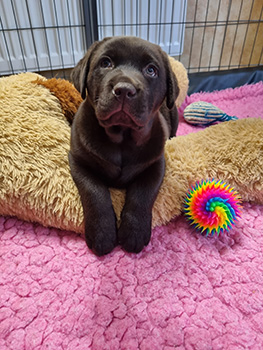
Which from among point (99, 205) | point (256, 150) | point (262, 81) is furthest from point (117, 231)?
point (262, 81)

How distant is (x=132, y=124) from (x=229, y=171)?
57 centimetres

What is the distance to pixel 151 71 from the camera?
1.07m

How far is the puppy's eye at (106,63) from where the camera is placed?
3.45 ft

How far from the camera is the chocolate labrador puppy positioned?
0.96 metres

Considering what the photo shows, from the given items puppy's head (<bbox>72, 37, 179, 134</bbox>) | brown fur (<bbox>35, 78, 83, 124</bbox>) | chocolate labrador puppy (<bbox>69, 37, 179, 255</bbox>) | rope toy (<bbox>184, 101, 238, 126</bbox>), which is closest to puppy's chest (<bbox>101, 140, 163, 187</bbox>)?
chocolate labrador puppy (<bbox>69, 37, 179, 255</bbox>)

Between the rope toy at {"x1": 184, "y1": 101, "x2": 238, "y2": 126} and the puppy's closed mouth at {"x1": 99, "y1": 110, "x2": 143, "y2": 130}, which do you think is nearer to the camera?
the puppy's closed mouth at {"x1": 99, "y1": 110, "x2": 143, "y2": 130}

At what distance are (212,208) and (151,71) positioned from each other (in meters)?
0.58

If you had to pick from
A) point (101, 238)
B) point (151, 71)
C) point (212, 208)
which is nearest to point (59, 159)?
point (101, 238)

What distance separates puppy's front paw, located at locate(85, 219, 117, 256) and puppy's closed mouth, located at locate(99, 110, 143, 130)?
0.37 meters

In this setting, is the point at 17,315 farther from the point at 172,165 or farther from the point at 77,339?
the point at 172,165

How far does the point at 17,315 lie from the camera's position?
0.85m

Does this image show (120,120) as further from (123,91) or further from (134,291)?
(134,291)

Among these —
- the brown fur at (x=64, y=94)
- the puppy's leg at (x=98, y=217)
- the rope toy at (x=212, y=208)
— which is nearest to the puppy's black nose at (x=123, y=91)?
the puppy's leg at (x=98, y=217)

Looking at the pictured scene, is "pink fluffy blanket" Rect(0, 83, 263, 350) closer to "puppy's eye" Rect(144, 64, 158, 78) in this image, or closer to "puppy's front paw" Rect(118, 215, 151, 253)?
"puppy's front paw" Rect(118, 215, 151, 253)
